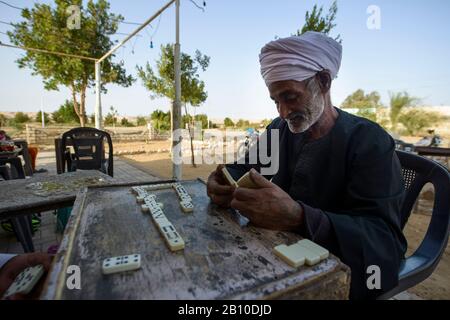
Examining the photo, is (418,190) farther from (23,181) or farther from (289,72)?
(23,181)

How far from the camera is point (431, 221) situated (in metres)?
1.35

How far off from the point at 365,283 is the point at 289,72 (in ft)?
3.45

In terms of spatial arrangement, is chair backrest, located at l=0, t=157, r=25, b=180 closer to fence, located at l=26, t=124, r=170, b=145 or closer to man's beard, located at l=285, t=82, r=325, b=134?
man's beard, located at l=285, t=82, r=325, b=134

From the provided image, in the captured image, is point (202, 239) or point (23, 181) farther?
point (23, 181)

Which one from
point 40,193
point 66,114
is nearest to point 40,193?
point 40,193

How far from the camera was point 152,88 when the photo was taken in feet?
37.0

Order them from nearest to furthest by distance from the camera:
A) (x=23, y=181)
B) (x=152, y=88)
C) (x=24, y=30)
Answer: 1. (x=23, y=181)
2. (x=152, y=88)
3. (x=24, y=30)

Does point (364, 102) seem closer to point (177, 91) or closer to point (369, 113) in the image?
point (369, 113)

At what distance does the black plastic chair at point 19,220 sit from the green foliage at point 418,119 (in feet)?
81.2

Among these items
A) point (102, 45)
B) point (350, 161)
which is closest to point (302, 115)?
point (350, 161)

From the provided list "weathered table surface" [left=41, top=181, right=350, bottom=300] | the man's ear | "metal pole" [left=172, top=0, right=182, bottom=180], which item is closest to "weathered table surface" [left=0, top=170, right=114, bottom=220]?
"weathered table surface" [left=41, top=181, right=350, bottom=300]

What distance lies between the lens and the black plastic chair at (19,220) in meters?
2.32

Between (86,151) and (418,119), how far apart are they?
972 inches
